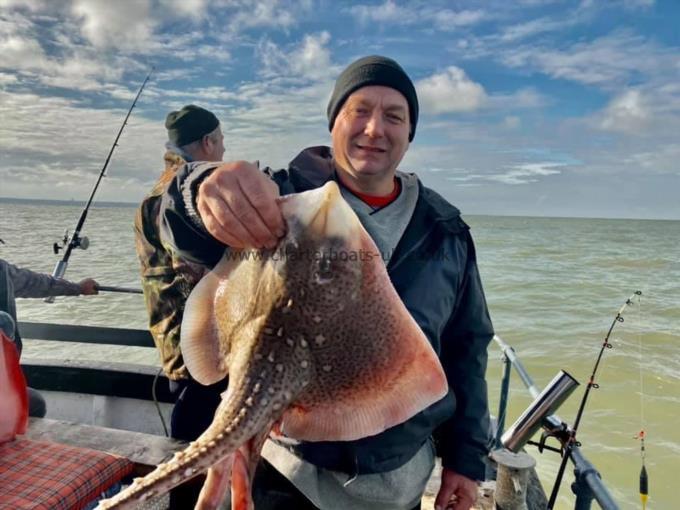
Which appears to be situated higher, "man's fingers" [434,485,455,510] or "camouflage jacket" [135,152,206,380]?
"camouflage jacket" [135,152,206,380]

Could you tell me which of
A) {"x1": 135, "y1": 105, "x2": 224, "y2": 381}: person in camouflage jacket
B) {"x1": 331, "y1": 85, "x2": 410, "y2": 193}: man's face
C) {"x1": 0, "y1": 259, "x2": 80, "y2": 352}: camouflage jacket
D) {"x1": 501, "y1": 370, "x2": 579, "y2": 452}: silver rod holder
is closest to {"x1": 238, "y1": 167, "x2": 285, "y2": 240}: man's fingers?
{"x1": 331, "y1": 85, "x2": 410, "y2": 193}: man's face

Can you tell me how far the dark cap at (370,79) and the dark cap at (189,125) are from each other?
2463 millimetres

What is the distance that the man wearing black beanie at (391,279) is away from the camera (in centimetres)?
191

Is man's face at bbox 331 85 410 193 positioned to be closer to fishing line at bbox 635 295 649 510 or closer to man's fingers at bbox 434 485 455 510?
man's fingers at bbox 434 485 455 510

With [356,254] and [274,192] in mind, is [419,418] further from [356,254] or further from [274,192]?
[274,192]

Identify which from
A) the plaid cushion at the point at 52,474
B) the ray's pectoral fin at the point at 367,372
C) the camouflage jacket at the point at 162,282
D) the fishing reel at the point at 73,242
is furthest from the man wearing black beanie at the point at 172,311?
the fishing reel at the point at 73,242

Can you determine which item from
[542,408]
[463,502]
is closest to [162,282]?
[463,502]

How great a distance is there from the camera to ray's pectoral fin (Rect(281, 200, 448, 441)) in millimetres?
1506

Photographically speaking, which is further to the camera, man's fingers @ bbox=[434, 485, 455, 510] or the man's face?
man's fingers @ bbox=[434, 485, 455, 510]

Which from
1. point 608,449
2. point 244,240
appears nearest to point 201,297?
point 244,240

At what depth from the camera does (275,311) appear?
1470 millimetres

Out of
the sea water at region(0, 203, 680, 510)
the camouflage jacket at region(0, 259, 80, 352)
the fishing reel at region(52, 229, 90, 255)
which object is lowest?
the sea water at region(0, 203, 680, 510)

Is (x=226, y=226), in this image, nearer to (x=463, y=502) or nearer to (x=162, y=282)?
(x=463, y=502)

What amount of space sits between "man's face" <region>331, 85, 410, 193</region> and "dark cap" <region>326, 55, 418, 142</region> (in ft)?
0.10
